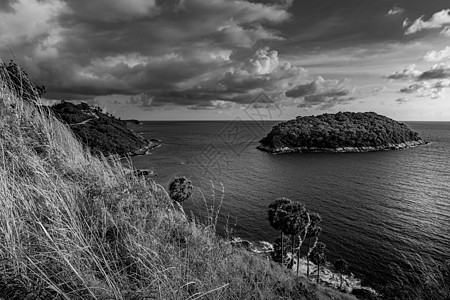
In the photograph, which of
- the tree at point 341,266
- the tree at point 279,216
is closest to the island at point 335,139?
the tree at point 279,216

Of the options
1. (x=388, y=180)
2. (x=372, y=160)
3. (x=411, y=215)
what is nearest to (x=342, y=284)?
(x=411, y=215)

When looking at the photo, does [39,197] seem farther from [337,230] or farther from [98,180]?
[337,230]

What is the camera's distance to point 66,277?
3004 millimetres

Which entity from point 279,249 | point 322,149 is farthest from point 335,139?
point 279,249

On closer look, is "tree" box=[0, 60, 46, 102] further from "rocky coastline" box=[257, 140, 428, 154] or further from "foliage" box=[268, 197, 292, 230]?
"rocky coastline" box=[257, 140, 428, 154]

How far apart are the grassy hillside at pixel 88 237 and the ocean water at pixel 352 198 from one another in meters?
7.70

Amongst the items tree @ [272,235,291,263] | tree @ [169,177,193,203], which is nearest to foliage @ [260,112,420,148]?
tree @ [272,235,291,263]

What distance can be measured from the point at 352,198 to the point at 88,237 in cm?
7784

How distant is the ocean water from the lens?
44.8m

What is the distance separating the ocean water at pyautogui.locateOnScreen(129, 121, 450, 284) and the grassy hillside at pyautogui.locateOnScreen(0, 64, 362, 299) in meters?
7.70

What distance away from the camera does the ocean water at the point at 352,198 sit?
44822 millimetres

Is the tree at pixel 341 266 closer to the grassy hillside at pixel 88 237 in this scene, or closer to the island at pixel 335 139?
the grassy hillside at pixel 88 237

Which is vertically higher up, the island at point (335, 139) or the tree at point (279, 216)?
the island at point (335, 139)

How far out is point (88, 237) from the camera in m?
3.93
